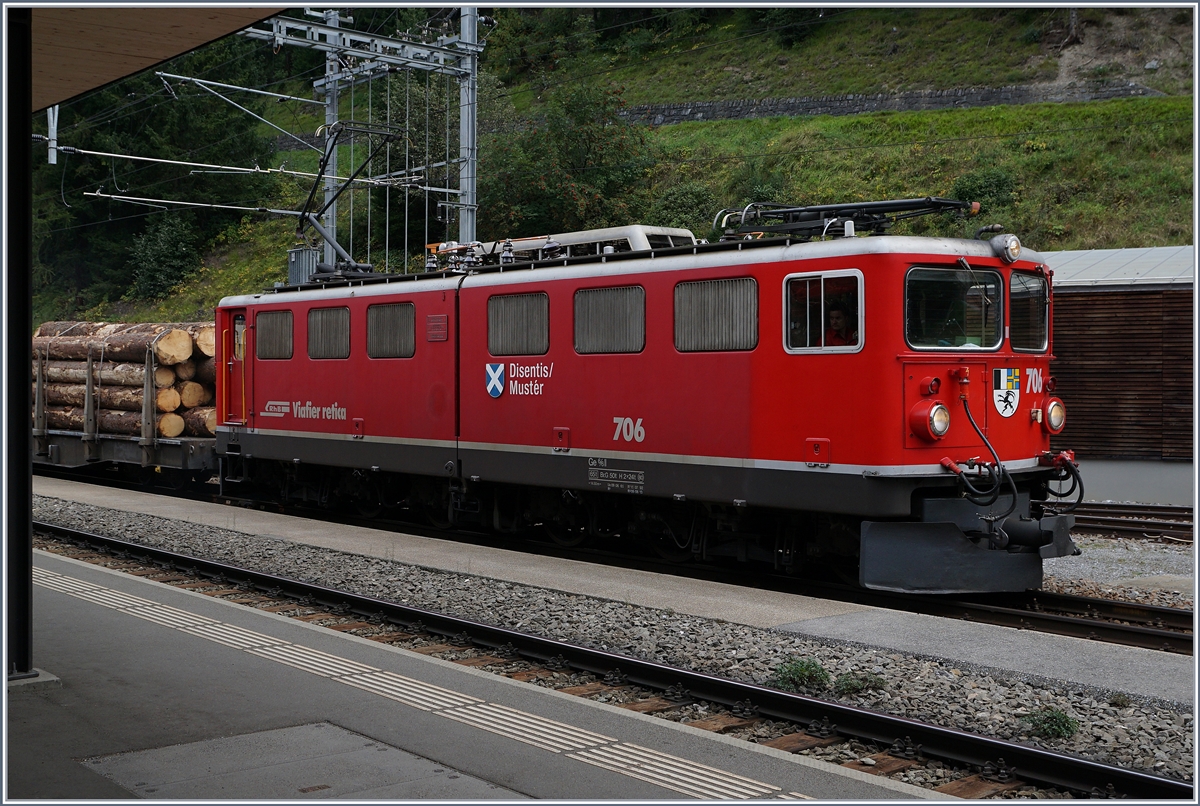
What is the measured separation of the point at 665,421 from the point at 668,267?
157 cm

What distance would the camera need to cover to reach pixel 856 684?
7.38 meters

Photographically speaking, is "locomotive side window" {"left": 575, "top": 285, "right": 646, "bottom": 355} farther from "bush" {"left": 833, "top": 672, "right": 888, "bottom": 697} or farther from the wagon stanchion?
the wagon stanchion

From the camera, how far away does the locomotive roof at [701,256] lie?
10.4 metres

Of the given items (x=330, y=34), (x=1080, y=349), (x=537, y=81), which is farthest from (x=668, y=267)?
(x=537, y=81)

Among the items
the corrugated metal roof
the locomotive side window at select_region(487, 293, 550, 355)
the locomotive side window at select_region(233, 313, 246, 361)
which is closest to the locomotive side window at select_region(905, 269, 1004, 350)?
the locomotive side window at select_region(487, 293, 550, 355)

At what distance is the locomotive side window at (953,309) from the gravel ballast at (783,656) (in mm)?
3111

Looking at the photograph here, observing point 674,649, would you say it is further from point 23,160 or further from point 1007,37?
point 1007,37

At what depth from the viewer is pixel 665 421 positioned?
39.1 ft

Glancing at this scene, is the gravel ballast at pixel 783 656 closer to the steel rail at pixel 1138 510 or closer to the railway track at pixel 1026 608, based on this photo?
the railway track at pixel 1026 608

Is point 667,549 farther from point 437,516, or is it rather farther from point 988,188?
point 988,188

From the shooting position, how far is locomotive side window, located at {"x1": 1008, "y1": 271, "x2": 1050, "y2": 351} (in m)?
11.1

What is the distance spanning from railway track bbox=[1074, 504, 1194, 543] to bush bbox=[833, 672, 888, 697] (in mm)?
8558

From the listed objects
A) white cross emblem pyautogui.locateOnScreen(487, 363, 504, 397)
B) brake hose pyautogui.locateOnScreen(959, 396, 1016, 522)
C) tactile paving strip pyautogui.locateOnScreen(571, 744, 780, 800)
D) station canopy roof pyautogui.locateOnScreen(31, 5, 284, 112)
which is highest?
station canopy roof pyautogui.locateOnScreen(31, 5, 284, 112)

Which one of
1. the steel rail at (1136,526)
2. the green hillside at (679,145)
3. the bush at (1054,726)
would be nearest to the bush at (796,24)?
the green hillside at (679,145)
